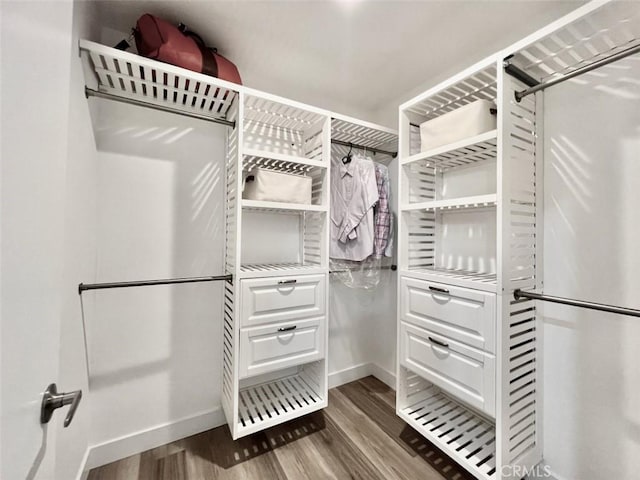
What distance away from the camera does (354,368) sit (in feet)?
7.82

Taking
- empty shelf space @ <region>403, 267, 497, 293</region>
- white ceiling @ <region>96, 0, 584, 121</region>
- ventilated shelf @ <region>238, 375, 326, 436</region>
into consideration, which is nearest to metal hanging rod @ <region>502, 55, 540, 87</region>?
white ceiling @ <region>96, 0, 584, 121</region>

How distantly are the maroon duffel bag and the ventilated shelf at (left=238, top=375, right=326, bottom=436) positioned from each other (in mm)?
1958

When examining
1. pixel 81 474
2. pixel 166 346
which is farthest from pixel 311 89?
pixel 81 474

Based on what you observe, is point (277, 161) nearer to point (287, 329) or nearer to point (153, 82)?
point (153, 82)

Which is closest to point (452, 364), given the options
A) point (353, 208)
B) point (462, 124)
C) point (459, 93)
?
point (353, 208)

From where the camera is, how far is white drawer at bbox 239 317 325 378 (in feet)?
4.94

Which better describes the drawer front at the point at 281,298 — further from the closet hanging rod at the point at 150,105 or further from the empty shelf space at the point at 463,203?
the closet hanging rod at the point at 150,105

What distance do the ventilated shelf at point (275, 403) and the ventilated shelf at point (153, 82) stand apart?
6.15ft

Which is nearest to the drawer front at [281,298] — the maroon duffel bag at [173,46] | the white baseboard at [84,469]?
the white baseboard at [84,469]

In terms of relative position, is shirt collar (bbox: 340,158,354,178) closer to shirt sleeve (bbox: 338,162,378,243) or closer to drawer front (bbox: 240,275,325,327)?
shirt sleeve (bbox: 338,162,378,243)

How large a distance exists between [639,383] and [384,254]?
4.43 ft

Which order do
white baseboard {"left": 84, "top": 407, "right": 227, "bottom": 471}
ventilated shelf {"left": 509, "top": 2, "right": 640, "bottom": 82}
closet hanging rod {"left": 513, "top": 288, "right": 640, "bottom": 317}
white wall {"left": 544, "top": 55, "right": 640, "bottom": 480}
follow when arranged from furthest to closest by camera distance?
white baseboard {"left": 84, "top": 407, "right": 227, "bottom": 471}, white wall {"left": 544, "top": 55, "right": 640, "bottom": 480}, ventilated shelf {"left": 509, "top": 2, "right": 640, "bottom": 82}, closet hanging rod {"left": 513, "top": 288, "right": 640, "bottom": 317}

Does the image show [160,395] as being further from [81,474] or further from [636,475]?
[636,475]

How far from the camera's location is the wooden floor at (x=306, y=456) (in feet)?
4.73
